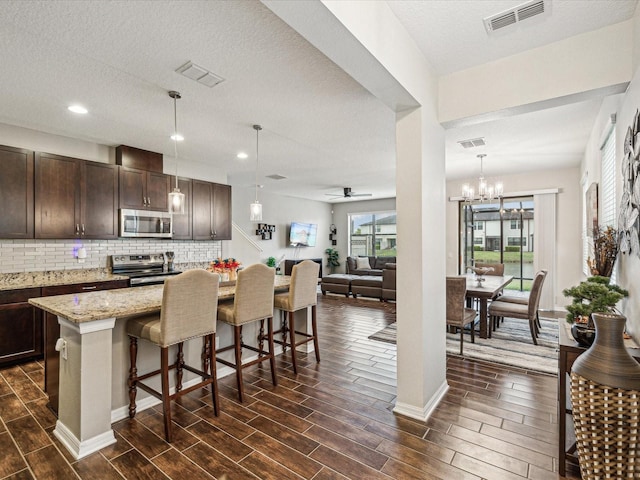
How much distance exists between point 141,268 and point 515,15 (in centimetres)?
516

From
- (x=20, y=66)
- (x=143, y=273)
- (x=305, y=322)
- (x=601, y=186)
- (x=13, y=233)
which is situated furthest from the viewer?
(x=143, y=273)

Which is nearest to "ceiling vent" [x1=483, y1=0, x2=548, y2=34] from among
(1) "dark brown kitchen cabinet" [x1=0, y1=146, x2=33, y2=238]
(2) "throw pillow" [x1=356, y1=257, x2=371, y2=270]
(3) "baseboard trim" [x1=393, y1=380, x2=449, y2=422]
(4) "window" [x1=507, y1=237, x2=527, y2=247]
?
(3) "baseboard trim" [x1=393, y1=380, x2=449, y2=422]

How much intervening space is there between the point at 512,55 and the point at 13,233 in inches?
209

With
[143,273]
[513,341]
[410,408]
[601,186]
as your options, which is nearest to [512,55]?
[601,186]

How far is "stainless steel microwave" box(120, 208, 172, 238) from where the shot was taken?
182 inches

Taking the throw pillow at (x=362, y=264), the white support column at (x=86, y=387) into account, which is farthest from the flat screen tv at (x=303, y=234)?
the white support column at (x=86, y=387)

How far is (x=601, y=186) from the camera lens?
11.2ft

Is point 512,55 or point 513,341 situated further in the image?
point 513,341

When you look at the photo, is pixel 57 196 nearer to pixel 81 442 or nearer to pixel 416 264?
pixel 81 442

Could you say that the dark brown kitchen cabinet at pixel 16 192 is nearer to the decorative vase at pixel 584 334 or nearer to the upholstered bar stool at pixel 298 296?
the upholstered bar stool at pixel 298 296

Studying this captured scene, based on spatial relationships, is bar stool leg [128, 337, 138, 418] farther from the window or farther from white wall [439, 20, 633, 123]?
the window

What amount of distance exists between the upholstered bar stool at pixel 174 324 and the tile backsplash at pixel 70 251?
2693mm

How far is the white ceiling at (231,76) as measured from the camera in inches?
78.2

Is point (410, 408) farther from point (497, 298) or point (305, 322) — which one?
point (497, 298)
